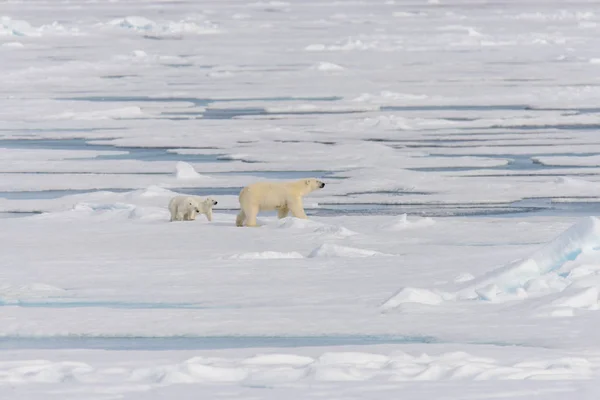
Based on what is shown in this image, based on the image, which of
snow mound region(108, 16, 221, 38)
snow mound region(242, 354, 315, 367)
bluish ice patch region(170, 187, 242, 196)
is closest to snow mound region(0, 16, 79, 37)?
snow mound region(108, 16, 221, 38)

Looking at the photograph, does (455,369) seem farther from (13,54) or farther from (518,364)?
(13,54)

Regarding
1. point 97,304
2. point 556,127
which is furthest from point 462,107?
point 97,304

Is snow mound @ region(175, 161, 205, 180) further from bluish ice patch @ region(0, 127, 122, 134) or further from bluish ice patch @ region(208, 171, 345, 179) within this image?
bluish ice patch @ region(0, 127, 122, 134)

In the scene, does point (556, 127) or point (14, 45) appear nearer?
point (556, 127)

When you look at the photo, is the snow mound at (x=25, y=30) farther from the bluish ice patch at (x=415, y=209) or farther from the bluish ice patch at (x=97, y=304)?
the bluish ice patch at (x=97, y=304)

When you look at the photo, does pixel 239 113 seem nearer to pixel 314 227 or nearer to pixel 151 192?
pixel 151 192

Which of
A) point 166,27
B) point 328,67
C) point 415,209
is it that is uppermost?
point 166,27
